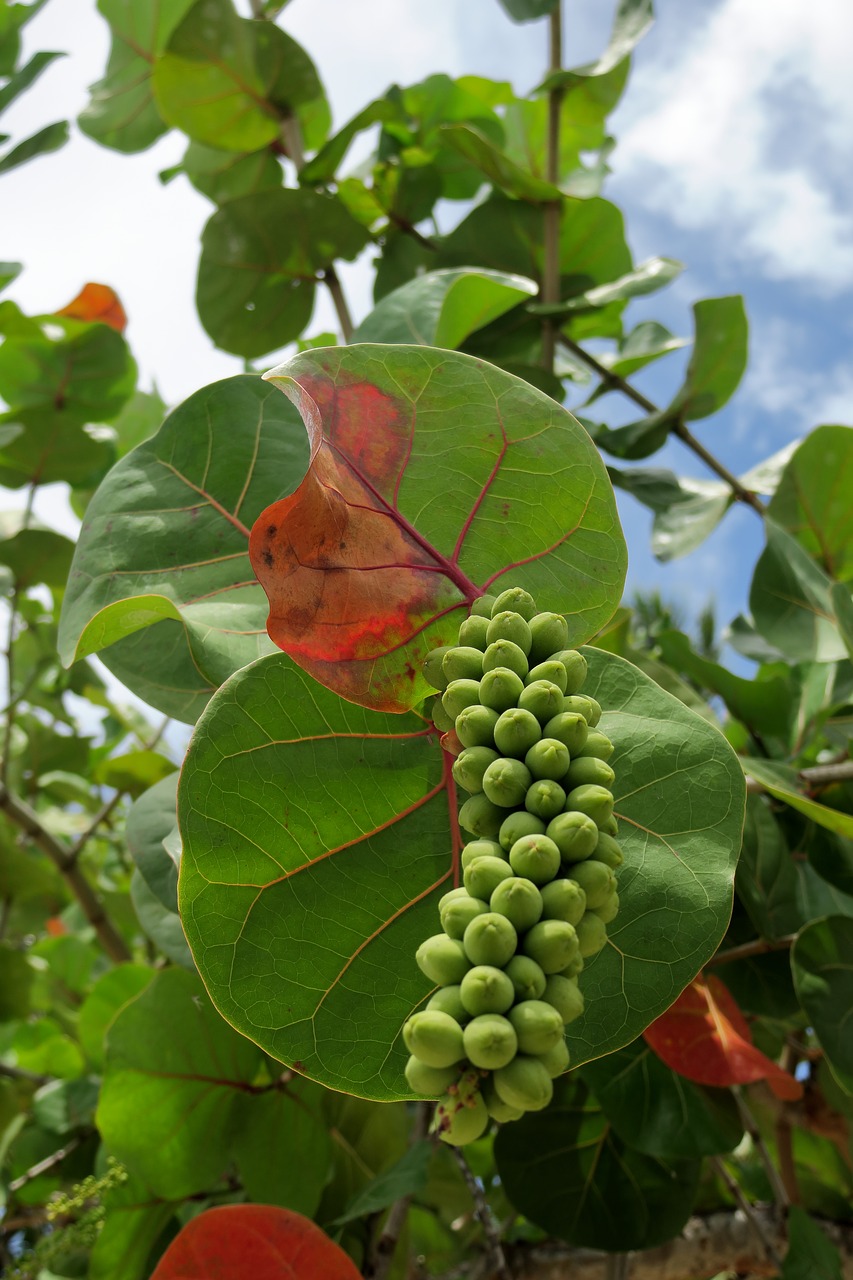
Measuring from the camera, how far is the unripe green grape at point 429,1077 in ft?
1.23

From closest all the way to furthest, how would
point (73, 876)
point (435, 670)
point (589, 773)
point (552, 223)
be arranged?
point (589, 773), point (435, 670), point (552, 223), point (73, 876)

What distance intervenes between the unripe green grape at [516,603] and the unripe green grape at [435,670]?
0.17 ft

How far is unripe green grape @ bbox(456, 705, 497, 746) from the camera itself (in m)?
0.48

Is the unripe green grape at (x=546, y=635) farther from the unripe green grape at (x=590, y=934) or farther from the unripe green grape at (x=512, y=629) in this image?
the unripe green grape at (x=590, y=934)

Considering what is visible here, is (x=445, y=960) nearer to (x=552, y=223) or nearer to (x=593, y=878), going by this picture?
(x=593, y=878)

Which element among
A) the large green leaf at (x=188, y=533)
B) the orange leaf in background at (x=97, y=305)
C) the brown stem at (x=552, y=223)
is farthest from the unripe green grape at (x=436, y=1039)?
the orange leaf in background at (x=97, y=305)

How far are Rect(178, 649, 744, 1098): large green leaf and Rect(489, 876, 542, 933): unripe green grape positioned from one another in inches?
7.3

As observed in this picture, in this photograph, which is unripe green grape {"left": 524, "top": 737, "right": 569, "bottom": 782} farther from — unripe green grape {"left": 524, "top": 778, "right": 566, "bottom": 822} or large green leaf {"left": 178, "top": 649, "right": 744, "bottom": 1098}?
large green leaf {"left": 178, "top": 649, "right": 744, "bottom": 1098}

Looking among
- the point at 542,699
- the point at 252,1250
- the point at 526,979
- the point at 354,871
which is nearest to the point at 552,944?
the point at 526,979

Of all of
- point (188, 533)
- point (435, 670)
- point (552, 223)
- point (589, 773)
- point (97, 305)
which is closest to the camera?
point (589, 773)

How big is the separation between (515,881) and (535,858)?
2 cm

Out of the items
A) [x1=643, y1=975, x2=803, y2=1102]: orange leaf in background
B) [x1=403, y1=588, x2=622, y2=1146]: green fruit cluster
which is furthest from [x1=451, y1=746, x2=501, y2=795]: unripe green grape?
[x1=643, y1=975, x2=803, y2=1102]: orange leaf in background

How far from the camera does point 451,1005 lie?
0.38 metres

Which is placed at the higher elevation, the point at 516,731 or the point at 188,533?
the point at 188,533
